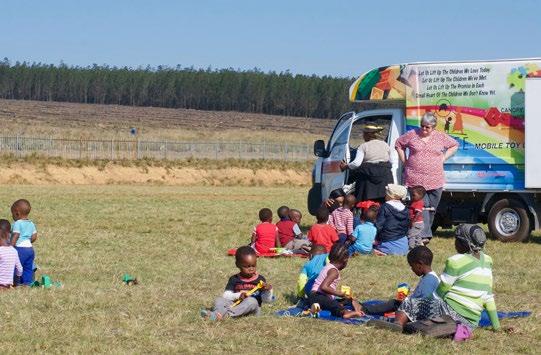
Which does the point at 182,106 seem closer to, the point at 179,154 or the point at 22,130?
the point at 22,130

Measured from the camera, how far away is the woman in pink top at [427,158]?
17.8 metres

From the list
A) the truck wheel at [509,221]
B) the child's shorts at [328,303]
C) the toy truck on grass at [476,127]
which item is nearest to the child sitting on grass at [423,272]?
the child's shorts at [328,303]

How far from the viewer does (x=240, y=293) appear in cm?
1105

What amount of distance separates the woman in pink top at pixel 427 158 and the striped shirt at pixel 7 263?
7.55 meters

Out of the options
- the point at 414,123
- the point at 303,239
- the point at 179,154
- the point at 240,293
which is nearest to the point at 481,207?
the point at 414,123

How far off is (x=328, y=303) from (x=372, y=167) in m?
7.75

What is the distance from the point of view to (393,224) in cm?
1694

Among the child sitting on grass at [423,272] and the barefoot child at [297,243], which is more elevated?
the child sitting on grass at [423,272]

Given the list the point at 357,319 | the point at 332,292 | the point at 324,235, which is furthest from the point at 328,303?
the point at 324,235

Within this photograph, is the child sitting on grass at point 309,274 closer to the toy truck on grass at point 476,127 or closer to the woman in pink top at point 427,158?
the woman in pink top at point 427,158

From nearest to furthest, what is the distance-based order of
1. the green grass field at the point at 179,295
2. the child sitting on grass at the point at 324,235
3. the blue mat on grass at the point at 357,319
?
the green grass field at the point at 179,295, the blue mat on grass at the point at 357,319, the child sitting on grass at the point at 324,235

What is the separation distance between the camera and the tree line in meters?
161

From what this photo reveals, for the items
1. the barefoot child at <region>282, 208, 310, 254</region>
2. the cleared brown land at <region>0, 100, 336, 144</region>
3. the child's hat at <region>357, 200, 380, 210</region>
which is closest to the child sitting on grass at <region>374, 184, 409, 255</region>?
the child's hat at <region>357, 200, 380, 210</region>

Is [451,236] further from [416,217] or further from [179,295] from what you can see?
[179,295]
